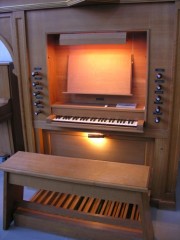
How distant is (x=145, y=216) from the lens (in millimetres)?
1877

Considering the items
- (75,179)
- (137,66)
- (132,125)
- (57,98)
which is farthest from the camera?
(57,98)

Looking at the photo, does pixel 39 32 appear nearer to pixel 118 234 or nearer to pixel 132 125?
pixel 132 125

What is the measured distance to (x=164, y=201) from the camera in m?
2.52

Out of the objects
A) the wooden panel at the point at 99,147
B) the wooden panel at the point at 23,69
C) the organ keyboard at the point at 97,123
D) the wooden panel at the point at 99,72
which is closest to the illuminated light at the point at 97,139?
the wooden panel at the point at 99,147

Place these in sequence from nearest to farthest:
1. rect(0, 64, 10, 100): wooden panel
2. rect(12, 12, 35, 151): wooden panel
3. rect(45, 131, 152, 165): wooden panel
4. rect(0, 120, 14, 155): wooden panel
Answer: rect(12, 12, 35, 151): wooden panel
rect(45, 131, 152, 165): wooden panel
rect(0, 64, 10, 100): wooden panel
rect(0, 120, 14, 155): wooden panel

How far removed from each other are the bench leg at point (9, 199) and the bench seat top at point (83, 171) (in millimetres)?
203

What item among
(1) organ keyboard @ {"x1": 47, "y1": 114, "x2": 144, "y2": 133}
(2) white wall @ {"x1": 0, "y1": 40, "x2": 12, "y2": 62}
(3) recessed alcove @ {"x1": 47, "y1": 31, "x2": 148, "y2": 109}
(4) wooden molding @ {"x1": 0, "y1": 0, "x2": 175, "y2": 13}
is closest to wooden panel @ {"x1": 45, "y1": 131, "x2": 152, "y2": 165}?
(1) organ keyboard @ {"x1": 47, "y1": 114, "x2": 144, "y2": 133}

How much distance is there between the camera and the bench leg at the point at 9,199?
7.15 ft

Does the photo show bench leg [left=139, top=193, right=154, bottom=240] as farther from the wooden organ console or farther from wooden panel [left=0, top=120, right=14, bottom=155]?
wooden panel [left=0, top=120, right=14, bottom=155]

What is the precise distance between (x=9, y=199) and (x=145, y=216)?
1195mm

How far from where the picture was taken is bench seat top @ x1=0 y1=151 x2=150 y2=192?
6.09 ft

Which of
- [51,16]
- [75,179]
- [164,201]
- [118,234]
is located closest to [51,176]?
[75,179]

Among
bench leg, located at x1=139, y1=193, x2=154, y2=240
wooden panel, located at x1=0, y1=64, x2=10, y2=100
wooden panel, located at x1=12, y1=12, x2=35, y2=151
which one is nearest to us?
bench leg, located at x1=139, y1=193, x2=154, y2=240

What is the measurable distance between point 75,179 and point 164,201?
1.13 meters
